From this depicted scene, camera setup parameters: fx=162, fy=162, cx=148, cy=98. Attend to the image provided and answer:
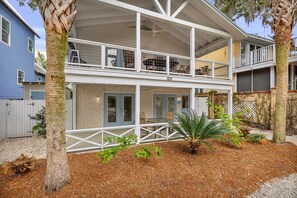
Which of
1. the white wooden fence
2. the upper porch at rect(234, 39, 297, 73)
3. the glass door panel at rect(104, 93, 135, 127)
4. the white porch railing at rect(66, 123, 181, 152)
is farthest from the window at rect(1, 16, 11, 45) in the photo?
the upper porch at rect(234, 39, 297, 73)

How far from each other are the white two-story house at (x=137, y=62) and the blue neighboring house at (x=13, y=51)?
6349mm

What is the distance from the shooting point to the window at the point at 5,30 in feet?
35.6

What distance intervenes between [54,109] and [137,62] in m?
4.19

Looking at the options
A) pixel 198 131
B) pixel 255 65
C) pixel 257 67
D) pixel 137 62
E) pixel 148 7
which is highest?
pixel 148 7

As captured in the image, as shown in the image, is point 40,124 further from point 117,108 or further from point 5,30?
point 5,30

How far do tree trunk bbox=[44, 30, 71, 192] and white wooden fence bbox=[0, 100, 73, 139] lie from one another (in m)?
5.54

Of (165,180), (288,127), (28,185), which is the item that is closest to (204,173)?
(165,180)

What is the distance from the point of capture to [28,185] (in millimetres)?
3549

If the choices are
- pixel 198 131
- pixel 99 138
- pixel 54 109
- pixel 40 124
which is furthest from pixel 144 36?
pixel 54 109

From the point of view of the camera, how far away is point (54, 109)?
3.35 metres

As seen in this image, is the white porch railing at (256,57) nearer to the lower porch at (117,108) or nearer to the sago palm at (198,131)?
the lower porch at (117,108)

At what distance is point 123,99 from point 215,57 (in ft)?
44.6

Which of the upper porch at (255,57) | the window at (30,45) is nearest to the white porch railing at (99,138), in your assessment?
the upper porch at (255,57)

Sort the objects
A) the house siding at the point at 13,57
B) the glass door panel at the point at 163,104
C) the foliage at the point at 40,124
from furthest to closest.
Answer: the house siding at the point at 13,57 < the glass door panel at the point at 163,104 < the foliage at the point at 40,124
